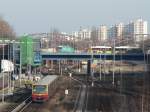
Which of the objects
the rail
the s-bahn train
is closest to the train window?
the s-bahn train

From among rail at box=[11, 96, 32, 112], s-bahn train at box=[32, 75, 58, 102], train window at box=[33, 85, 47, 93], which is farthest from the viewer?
s-bahn train at box=[32, 75, 58, 102]

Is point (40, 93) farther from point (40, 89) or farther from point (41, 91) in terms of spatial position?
point (40, 89)

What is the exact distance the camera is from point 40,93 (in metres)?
50.4

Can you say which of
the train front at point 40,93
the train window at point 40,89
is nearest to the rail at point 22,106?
the train front at point 40,93

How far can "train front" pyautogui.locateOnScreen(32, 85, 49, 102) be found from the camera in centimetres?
5012

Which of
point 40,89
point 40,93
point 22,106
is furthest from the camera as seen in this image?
point 40,93

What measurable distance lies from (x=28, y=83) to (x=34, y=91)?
28.5m

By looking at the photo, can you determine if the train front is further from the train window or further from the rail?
the rail

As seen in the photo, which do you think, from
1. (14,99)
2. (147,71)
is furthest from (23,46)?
(14,99)

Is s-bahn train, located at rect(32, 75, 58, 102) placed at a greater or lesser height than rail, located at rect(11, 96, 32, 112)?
greater

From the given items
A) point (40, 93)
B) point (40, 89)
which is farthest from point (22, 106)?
point (40, 93)

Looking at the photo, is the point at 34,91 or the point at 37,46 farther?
the point at 37,46

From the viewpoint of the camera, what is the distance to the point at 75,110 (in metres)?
43.6

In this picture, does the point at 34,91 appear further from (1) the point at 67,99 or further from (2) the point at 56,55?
(2) the point at 56,55
